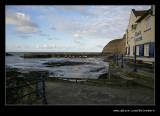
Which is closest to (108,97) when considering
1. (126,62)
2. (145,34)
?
(145,34)

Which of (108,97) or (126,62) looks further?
(126,62)

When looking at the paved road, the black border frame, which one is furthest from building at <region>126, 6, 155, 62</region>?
the paved road

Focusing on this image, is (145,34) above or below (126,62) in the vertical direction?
above

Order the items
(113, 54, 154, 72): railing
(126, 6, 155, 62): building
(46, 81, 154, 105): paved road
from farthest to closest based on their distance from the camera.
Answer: (113, 54, 154, 72): railing, (46, 81, 154, 105): paved road, (126, 6, 155, 62): building

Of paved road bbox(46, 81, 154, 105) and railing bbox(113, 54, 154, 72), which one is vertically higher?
railing bbox(113, 54, 154, 72)

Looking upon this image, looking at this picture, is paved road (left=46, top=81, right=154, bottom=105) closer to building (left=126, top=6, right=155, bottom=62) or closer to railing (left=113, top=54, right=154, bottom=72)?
building (left=126, top=6, right=155, bottom=62)
